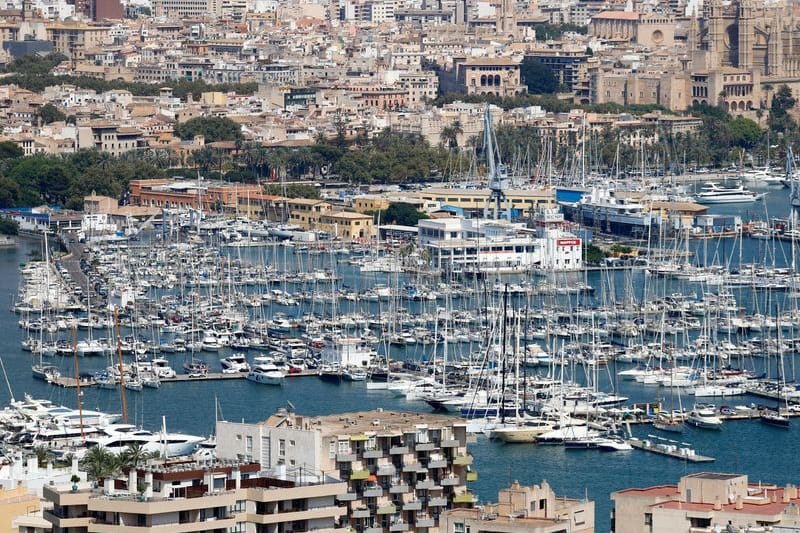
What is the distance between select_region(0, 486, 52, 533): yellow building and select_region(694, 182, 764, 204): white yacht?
129 ft

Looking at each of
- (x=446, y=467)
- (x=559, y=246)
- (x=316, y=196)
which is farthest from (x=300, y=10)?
(x=446, y=467)

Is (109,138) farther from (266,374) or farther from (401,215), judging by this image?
(266,374)

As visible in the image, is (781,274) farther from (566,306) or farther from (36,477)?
(36,477)

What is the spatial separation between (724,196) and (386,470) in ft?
122

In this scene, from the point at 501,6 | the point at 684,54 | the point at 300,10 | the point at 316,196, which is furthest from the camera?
the point at 300,10

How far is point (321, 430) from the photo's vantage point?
1789cm

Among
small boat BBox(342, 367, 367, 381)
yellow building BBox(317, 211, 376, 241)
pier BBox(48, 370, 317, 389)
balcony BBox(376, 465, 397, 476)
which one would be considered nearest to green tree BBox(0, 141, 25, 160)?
yellow building BBox(317, 211, 376, 241)

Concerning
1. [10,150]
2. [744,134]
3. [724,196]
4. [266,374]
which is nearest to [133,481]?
[266,374]

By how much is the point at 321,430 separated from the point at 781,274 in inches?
951

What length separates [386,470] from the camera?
1820 cm

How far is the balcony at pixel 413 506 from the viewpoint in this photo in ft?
59.3

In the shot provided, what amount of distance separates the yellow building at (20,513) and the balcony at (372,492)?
267 centimetres

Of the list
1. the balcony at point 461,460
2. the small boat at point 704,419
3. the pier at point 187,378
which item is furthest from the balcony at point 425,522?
the pier at point 187,378

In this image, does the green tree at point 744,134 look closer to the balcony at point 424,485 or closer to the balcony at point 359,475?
the balcony at point 424,485
